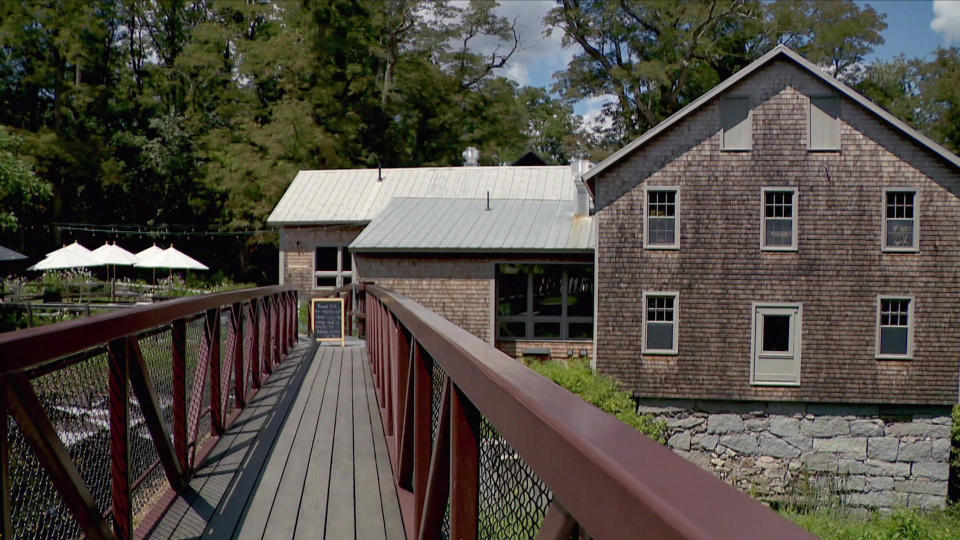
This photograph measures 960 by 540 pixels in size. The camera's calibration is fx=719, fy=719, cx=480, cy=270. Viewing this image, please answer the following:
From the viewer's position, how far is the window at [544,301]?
705 inches

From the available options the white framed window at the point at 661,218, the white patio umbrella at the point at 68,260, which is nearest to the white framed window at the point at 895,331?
the white framed window at the point at 661,218

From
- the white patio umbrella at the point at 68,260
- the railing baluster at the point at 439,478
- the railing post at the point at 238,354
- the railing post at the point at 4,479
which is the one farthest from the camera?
the white patio umbrella at the point at 68,260

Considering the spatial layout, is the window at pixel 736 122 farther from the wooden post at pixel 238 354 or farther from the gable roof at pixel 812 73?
the wooden post at pixel 238 354

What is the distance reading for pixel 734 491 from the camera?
2.18 feet

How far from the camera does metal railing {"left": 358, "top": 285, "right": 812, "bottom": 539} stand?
656 millimetres

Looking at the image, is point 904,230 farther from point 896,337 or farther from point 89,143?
point 89,143

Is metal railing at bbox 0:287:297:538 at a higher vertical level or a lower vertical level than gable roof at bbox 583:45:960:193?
lower

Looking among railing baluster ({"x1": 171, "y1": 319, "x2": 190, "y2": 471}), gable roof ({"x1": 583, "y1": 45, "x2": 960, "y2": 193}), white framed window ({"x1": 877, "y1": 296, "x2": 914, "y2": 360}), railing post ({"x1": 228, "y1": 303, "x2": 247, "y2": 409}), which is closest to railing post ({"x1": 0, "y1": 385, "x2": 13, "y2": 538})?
railing baluster ({"x1": 171, "y1": 319, "x2": 190, "y2": 471})

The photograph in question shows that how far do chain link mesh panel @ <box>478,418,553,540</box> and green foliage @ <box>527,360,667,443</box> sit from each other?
1381 centimetres

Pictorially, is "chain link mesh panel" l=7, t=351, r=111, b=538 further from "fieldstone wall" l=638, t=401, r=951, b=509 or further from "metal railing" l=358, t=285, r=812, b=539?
"fieldstone wall" l=638, t=401, r=951, b=509

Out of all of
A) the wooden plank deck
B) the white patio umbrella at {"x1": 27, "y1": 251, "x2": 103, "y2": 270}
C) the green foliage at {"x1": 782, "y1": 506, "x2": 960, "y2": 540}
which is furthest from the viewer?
the white patio umbrella at {"x1": 27, "y1": 251, "x2": 103, "y2": 270}

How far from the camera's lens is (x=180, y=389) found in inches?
145

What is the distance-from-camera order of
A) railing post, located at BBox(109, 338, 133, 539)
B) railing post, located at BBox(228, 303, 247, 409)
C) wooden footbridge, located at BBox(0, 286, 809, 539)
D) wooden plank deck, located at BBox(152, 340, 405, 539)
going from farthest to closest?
1. railing post, located at BBox(228, 303, 247, 409)
2. wooden plank deck, located at BBox(152, 340, 405, 539)
3. railing post, located at BBox(109, 338, 133, 539)
4. wooden footbridge, located at BBox(0, 286, 809, 539)

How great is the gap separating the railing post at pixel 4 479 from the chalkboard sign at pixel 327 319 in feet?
37.6
